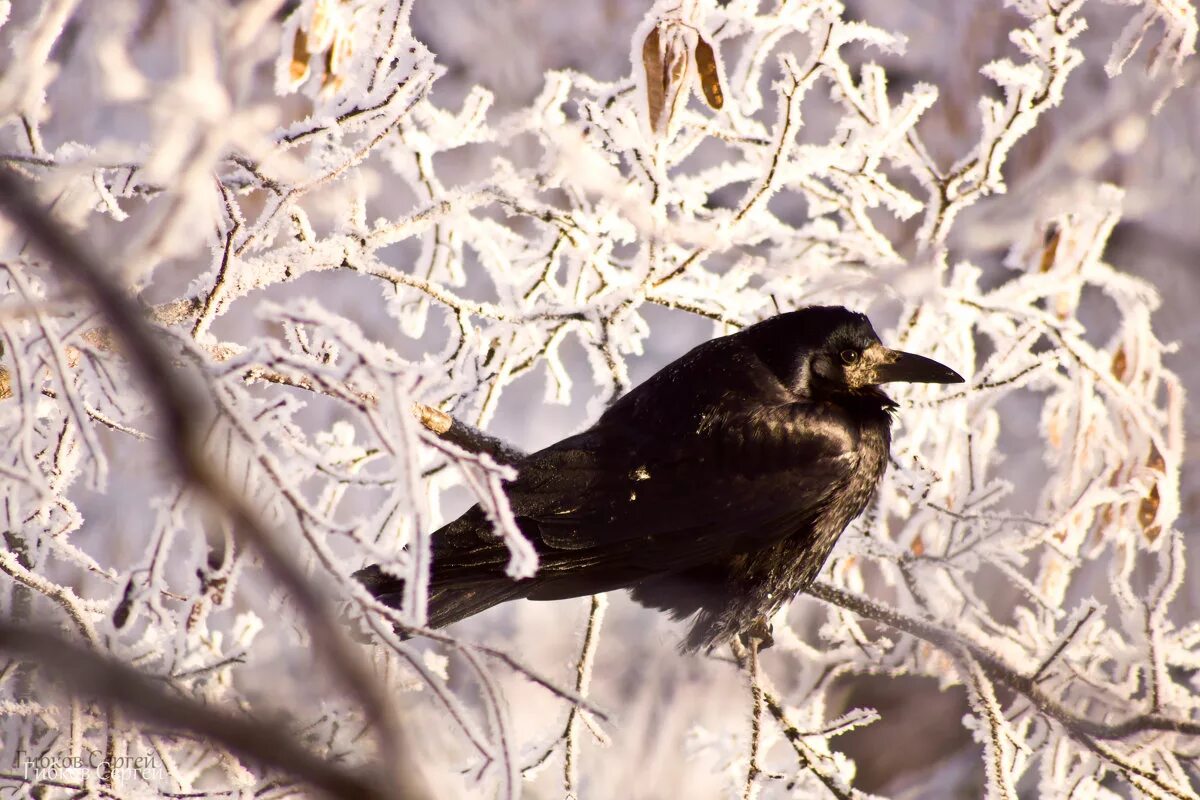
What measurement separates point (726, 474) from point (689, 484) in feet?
0.37

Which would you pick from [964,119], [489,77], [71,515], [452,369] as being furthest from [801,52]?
[71,515]

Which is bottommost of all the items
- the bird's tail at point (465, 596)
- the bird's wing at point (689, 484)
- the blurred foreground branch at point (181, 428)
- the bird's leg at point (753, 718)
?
the blurred foreground branch at point (181, 428)

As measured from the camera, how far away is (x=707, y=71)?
266 cm

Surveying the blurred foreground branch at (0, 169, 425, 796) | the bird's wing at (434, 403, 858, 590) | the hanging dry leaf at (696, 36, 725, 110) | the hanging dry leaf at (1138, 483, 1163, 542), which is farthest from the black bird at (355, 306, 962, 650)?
the blurred foreground branch at (0, 169, 425, 796)

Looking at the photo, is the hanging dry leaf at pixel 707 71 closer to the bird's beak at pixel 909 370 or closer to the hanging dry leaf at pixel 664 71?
the hanging dry leaf at pixel 664 71

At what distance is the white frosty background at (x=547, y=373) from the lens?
5.71ft

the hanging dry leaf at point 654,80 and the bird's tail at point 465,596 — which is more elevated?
the hanging dry leaf at point 654,80

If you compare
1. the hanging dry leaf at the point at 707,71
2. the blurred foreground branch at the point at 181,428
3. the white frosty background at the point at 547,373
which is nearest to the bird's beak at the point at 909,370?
the white frosty background at the point at 547,373

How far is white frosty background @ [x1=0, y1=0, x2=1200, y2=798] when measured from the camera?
1.74 m

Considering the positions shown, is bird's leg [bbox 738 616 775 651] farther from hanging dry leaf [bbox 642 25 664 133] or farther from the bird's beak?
hanging dry leaf [bbox 642 25 664 133]

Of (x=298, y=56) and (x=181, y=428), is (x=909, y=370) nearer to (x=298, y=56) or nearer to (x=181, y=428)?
(x=298, y=56)

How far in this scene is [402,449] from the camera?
1.37 meters

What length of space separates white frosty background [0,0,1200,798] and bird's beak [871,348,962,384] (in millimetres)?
137

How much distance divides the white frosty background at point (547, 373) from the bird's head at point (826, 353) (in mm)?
204
